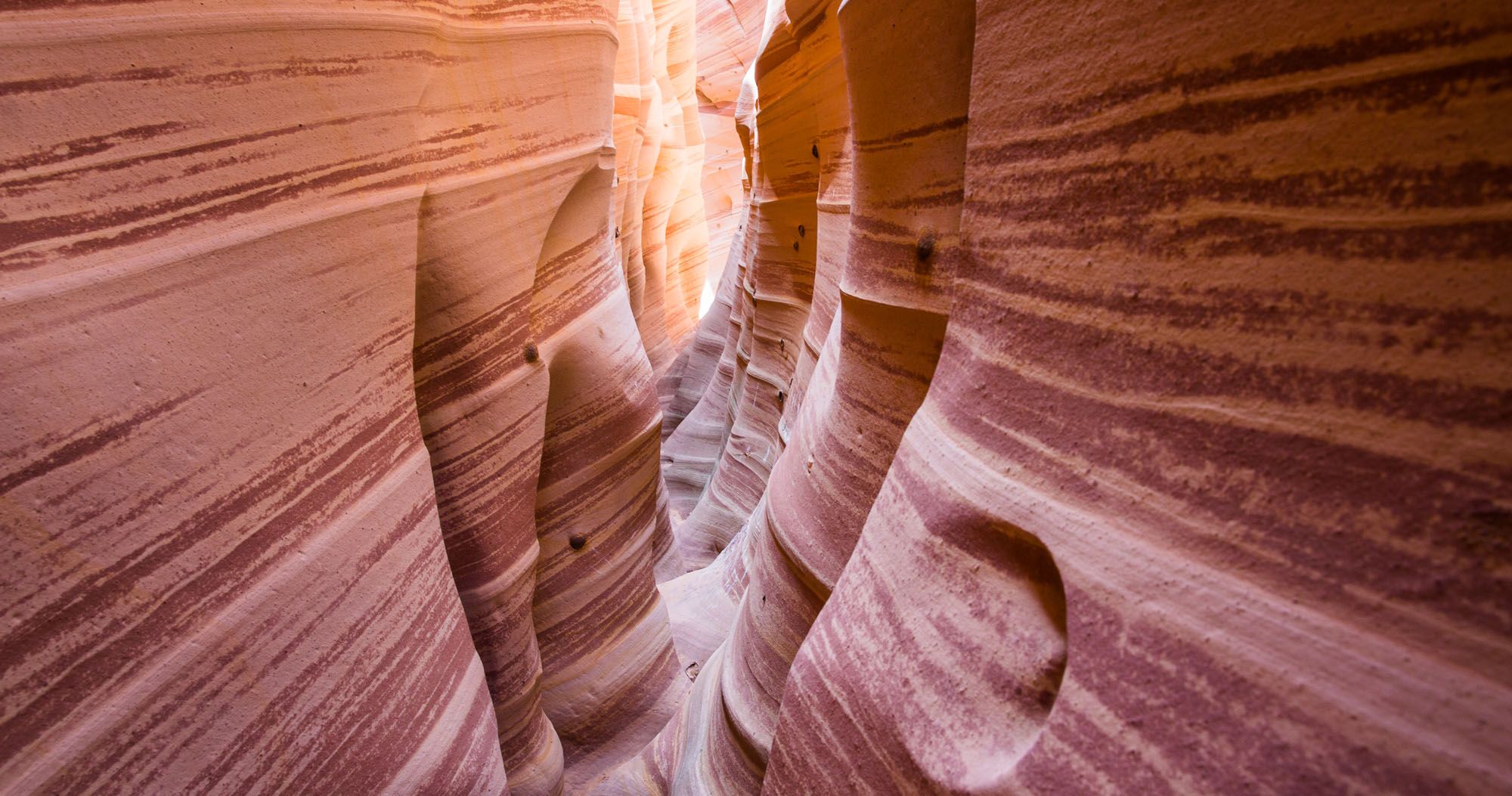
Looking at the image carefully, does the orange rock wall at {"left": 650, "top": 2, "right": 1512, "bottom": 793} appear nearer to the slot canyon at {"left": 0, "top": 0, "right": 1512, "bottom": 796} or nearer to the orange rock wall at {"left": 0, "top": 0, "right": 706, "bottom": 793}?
the slot canyon at {"left": 0, "top": 0, "right": 1512, "bottom": 796}

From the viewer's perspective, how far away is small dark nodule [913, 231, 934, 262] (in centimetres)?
104

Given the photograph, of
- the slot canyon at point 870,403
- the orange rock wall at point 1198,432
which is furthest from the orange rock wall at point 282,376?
the orange rock wall at point 1198,432

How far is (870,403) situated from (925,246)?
0.94 feet

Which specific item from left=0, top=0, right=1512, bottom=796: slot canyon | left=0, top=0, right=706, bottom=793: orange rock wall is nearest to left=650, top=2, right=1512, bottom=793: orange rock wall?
left=0, top=0, right=1512, bottom=796: slot canyon

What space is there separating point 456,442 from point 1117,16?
4.66 ft

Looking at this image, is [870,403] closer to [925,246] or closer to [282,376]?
[925,246]

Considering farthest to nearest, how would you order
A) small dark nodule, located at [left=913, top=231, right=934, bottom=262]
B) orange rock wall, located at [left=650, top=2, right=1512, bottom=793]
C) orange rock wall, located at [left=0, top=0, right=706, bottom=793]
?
small dark nodule, located at [left=913, top=231, right=934, bottom=262], orange rock wall, located at [left=0, top=0, right=706, bottom=793], orange rock wall, located at [left=650, top=2, right=1512, bottom=793]

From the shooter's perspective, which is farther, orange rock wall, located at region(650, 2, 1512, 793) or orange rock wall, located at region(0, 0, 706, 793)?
orange rock wall, located at region(0, 0, 706, 793)

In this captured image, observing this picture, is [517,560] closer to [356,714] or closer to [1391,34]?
[356,714]

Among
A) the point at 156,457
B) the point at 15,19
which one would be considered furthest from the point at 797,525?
the point at 15,19

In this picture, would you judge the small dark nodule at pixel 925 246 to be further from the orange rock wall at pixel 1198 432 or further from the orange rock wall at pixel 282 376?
the orange rock wall at pixel 282 376

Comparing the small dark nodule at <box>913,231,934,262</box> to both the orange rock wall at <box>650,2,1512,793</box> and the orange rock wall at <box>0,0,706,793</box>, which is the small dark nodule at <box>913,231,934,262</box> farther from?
the orange rock wall at <box>0,0,706,793</box>

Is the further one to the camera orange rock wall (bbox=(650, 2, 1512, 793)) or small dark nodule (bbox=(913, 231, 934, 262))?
small dark nodule (bbox=(913, 231, 934, 262))

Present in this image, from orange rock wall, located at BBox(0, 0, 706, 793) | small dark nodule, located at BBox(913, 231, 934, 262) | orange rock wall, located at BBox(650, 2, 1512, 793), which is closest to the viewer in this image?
orange rock wall, located at BBox(650, 2, 1512, 793)
